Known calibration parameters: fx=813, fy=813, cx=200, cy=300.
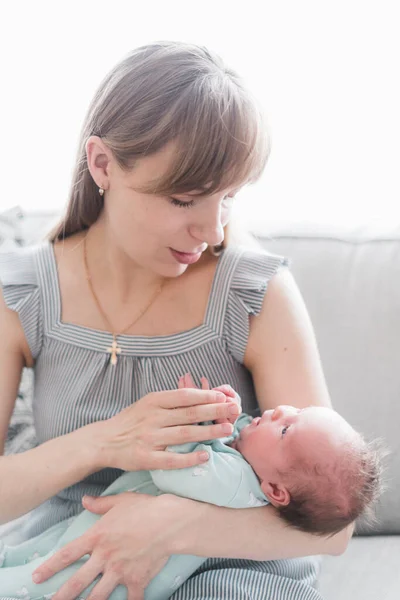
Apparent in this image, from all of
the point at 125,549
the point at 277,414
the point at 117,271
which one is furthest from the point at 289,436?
the point at 117,271

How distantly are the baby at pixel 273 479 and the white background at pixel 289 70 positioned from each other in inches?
28.7

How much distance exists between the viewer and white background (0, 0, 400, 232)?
212 cm

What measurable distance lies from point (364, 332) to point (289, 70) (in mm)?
774

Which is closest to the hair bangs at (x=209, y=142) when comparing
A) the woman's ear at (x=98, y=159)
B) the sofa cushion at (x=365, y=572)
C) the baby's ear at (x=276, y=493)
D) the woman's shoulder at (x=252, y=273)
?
the woman's ear at (x=98, y=159)

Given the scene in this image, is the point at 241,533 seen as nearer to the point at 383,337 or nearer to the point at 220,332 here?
the point at 220,332

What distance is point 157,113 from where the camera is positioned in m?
1.37

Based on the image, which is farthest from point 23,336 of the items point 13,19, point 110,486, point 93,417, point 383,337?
point 13,19

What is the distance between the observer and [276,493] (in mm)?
1385

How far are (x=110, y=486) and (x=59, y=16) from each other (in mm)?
1429

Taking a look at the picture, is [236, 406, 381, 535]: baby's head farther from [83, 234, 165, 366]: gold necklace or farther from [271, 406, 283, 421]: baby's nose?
[83, 234, 165, 366]: gold necklace

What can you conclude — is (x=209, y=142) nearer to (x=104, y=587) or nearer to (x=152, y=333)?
(x=152, y=333)

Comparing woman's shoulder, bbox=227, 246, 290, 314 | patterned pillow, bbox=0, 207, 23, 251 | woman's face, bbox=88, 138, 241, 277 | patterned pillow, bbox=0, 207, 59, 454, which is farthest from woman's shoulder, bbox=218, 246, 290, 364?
patterned pillow, bbox=0, 207, 23, 251

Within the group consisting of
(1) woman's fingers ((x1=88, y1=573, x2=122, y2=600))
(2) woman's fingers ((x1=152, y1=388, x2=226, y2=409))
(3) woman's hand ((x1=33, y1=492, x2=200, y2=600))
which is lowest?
(1) woman's fingers ((x1=88, y1=573, x2=122, y2=600))

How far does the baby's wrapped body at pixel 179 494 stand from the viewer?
4.52 ft
